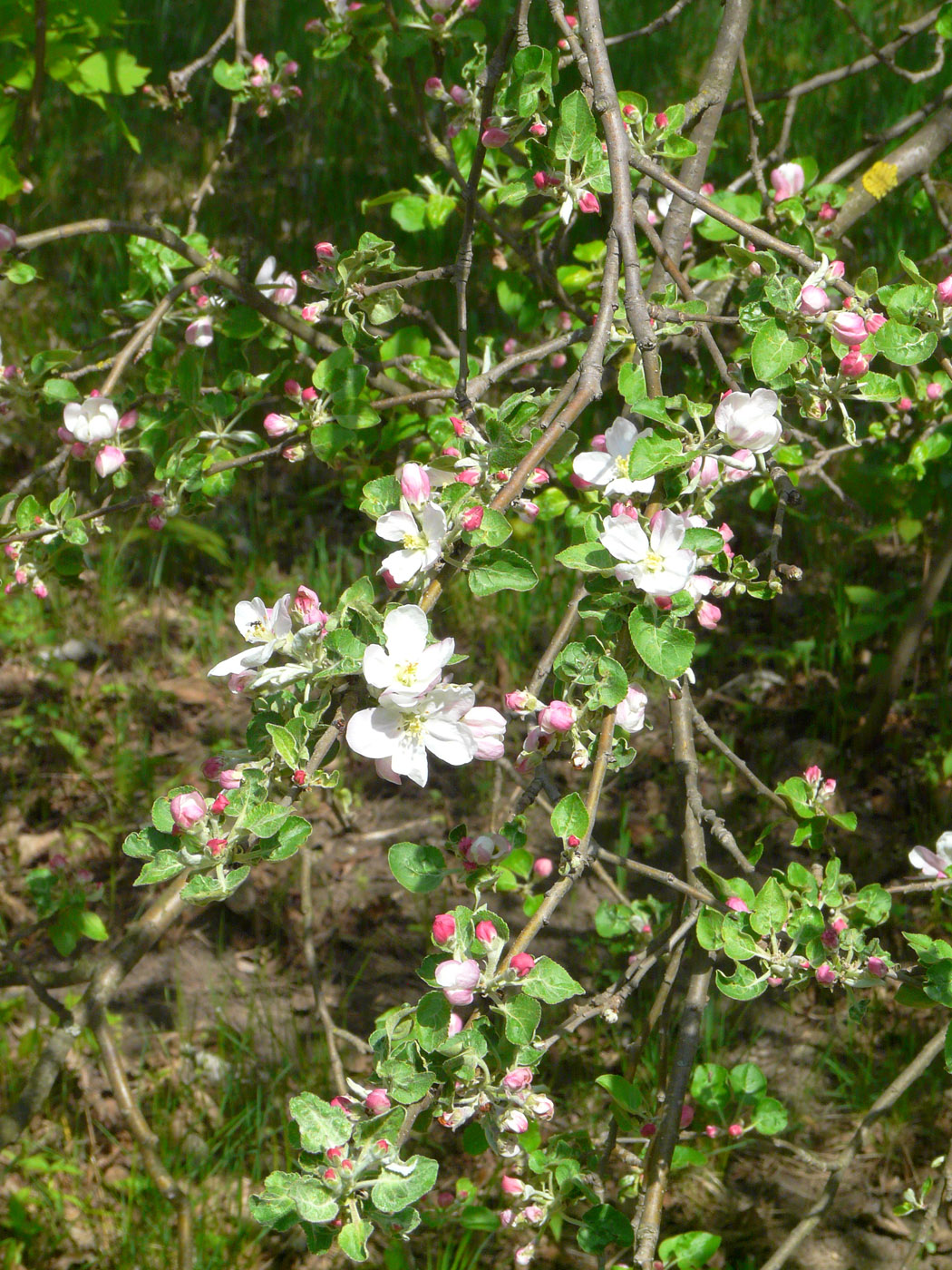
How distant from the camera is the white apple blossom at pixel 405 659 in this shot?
3.08ft

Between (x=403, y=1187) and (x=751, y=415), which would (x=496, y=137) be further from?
(x=403, y=1187)

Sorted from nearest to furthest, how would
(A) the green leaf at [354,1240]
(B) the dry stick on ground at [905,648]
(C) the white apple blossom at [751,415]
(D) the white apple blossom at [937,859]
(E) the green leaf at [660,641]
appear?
(A) the green leaf at [354,1240]
(E) the green leaf at [660,641]
(C) the white apple blossom at [751,415]
(D) the white apple blossom at [937,859]
(B) the dry stick on ground at [905,648]

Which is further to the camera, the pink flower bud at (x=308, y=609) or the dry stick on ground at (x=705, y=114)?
the dry stick on ground at (x=705, y=114)

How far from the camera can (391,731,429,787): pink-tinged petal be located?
97 cm

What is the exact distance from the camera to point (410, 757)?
0.99 metres

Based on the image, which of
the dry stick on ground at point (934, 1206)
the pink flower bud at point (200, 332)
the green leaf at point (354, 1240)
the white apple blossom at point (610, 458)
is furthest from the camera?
the pink flower bud at point (200, 332)

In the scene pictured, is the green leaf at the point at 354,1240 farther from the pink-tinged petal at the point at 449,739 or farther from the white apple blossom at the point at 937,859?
the white apple blossom at the point at 937,859

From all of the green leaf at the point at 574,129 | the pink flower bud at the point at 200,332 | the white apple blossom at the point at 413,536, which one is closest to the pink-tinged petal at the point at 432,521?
the white apple blossom at the point at 413,536

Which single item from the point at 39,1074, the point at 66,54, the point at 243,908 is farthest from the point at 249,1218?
the point at 66,54

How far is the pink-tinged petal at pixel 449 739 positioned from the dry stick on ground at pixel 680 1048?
42 centimetres

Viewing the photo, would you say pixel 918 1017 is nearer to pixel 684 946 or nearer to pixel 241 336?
pixel 684 946

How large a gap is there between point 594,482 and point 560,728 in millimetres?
323

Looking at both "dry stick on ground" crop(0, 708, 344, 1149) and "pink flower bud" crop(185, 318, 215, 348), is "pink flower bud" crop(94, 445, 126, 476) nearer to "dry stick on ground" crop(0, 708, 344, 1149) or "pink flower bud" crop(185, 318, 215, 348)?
"pink flower bud" crop(185, 318, 215, 348)

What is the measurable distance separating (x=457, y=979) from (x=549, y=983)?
87mm
